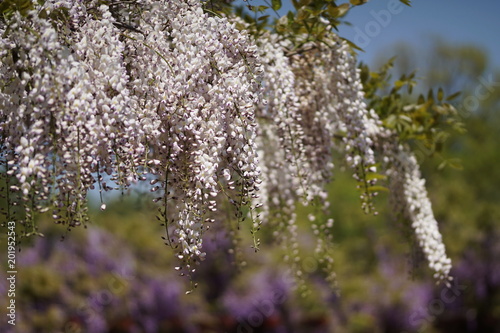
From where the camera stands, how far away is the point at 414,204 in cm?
275

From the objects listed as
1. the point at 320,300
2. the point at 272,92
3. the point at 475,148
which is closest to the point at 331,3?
the point at 272,92

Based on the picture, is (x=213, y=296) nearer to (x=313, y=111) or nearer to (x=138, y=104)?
(x=313, y=111)

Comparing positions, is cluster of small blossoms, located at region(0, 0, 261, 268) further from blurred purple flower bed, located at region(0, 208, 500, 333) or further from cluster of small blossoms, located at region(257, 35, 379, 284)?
blurred purple flower bed, located at region(0, 208, 500, 333)

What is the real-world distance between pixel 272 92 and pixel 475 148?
15468mm

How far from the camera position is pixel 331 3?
82.0 inches

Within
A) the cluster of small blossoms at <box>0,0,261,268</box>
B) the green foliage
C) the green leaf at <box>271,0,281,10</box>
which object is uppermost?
the green leaf at <box>271,0,281,10</box>

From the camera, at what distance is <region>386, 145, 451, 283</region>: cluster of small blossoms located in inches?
106

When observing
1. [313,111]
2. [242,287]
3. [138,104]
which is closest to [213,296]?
[242,287]

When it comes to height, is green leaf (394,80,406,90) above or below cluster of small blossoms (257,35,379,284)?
above

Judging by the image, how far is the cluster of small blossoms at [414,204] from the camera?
269 cm

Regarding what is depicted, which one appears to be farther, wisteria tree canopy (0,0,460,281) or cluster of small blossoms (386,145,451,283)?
cluster of small blossoms (386,145,451,283)

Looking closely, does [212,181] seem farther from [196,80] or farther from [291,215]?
[291,215]

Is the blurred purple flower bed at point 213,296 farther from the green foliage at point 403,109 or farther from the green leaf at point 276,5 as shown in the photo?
the green leaf at point 276,5

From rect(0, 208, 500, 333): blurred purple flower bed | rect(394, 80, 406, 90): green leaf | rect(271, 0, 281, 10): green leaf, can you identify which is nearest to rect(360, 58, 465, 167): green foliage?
rect(394, 80, 406, 90): green leaf
